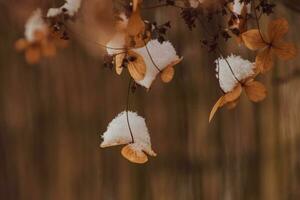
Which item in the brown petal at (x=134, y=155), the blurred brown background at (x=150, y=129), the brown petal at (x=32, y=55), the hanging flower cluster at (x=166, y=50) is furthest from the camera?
the brown petal at (x=32, y=55)

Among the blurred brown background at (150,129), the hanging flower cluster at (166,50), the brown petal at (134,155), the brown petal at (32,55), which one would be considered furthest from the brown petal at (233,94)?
the brown petal at (32,55)

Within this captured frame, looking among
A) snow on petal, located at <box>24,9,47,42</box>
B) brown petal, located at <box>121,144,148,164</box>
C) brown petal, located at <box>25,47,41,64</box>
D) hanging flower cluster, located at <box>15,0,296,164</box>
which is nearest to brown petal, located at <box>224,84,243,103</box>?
hanging flower cluster, located at <box>15,0,296,164</box>

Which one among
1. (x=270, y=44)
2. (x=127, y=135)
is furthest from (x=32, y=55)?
(x=270, y=44)

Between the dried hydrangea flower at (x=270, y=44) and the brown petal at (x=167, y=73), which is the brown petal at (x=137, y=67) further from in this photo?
the dried hydrangea flower at (x=270, y=44)

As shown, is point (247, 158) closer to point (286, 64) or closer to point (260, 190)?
point (260, 190)

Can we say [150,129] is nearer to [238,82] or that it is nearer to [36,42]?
[36,42]

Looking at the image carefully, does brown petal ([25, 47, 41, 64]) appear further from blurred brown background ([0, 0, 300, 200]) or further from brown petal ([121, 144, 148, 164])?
brown petal ([121, 144, 148, 164])
